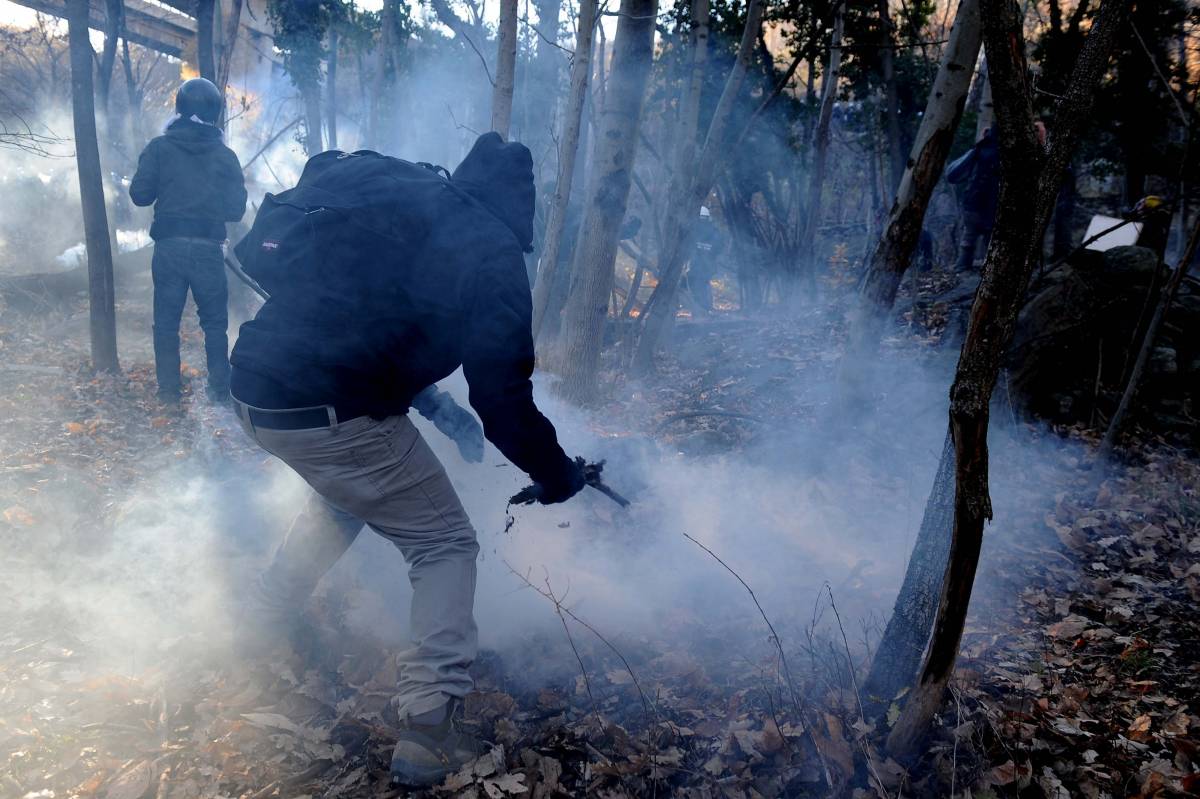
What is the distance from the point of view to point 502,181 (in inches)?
106

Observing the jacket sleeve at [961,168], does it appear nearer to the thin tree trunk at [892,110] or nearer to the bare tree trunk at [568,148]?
the thin tree trunk at [892,110]

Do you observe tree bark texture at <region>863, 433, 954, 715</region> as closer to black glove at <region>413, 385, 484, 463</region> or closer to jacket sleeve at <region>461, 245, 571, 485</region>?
Result: jacket sleeve at <region>461, 245, 571, 485</region>

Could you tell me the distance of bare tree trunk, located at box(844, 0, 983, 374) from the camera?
4.66 metres

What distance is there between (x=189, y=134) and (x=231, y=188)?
0.48 m

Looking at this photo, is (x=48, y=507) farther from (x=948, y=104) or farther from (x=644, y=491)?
(x=948, y=104)

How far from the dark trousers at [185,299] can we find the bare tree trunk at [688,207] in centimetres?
463

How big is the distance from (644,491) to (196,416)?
4108mm

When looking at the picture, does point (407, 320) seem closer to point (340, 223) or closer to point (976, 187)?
A: point (340, 223)

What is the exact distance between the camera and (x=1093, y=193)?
553 inches

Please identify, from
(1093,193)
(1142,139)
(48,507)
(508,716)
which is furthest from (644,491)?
(1093,193)

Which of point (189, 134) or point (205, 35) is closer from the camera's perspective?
point (189, 134)

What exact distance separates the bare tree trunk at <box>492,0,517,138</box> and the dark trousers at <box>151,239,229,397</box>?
2.83m

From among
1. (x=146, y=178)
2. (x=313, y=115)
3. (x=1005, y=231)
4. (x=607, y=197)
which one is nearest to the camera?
(x=1005, y=231)

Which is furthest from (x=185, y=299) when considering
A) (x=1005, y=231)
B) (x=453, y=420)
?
(x=1005, y=231)
